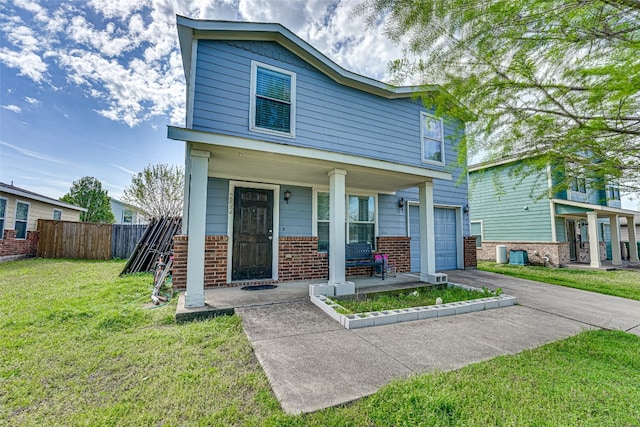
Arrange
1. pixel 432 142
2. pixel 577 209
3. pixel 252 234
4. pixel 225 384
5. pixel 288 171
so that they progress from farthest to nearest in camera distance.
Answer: pixel 577 209 < pixel 432 142 < pixel 252 234 < pixel 288 171 < pixel 225 384

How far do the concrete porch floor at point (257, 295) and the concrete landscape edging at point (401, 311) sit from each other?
612 mm

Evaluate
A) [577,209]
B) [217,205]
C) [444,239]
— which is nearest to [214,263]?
[217,205]

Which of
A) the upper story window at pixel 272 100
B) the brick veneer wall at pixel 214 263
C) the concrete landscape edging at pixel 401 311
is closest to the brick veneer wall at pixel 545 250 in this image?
the concrete landscape edging at pixel 401 311

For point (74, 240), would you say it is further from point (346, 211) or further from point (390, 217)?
point (390, 217)

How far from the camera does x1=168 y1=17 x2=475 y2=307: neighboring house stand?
15.4 feet

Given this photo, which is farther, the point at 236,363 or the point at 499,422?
the point at 236,363

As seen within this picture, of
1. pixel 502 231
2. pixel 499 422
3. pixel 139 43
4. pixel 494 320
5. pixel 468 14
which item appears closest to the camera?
pixel 499 422

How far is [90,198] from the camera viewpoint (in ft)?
66.6

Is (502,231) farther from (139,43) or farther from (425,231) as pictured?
(139,43)

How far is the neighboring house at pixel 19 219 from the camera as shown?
995cm

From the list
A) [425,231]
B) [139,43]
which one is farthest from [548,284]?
[139,43]

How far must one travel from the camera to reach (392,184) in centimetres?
644

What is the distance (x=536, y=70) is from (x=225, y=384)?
411 centimetres

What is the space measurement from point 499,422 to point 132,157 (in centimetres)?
2011
